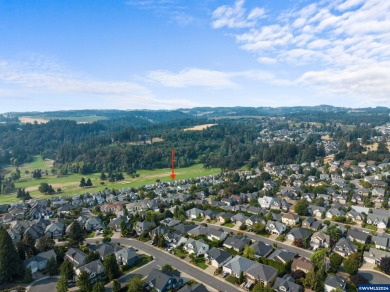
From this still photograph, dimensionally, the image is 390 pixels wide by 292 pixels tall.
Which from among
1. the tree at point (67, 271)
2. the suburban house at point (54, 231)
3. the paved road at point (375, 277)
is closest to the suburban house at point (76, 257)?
the tree at point (67, 271)

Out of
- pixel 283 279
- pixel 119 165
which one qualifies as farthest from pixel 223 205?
pixel 119 165

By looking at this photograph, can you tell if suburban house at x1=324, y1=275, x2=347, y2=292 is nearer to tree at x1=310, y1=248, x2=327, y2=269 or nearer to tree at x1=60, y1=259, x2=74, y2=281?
tree at x1=310, y1=248, x2=327, y2=269

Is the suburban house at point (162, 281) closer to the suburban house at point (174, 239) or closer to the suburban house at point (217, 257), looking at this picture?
the suburban house at point (217, 257)

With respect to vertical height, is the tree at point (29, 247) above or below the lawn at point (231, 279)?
above

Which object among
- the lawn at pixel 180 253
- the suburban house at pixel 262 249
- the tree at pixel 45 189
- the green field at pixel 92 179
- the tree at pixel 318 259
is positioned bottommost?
the green field at pixel 92 179

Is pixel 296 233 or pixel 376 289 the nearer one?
pixel 376 289

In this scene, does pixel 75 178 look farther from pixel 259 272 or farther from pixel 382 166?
pixel 382 166

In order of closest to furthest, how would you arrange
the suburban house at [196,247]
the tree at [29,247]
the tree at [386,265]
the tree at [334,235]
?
the tree at [386,265] < the tree at [29,247] < the suburban house at [196,247] < the tree at [334,235]
